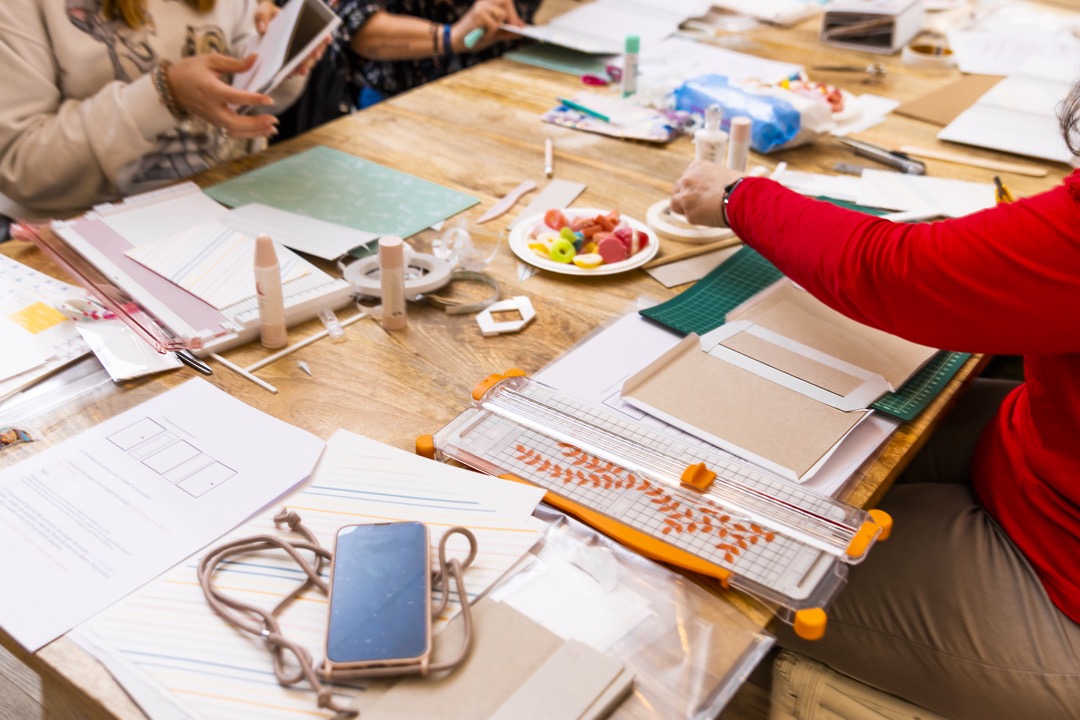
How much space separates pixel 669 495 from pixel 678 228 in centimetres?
60

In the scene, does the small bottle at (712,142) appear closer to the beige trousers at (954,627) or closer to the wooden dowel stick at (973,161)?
the wooden dowel stick at (973,161)

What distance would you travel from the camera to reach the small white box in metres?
2.15

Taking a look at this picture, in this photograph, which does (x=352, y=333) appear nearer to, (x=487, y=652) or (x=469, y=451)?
(x=469, y=451)

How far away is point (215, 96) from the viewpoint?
141 centimetres

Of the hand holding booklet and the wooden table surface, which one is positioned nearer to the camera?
the wooden table surface

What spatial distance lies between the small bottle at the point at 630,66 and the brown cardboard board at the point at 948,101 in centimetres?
54

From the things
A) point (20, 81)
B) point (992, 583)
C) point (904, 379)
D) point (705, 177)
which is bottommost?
point (992, 583)

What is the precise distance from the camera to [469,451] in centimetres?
93

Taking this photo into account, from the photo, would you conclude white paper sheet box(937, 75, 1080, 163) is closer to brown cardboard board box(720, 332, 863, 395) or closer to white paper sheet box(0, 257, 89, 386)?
brown cardboard board box(720, 332, 863, 395)

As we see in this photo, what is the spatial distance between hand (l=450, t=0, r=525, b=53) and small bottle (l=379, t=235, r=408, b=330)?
112cm

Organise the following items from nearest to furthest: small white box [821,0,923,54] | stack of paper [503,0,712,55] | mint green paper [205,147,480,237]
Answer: mint green paper [205,147,480,237]
stack of paper [503,0,712,55]
small white box [821,0,923,54]

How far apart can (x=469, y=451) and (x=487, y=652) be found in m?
0.26

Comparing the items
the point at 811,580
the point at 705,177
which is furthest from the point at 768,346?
the point at 811,580

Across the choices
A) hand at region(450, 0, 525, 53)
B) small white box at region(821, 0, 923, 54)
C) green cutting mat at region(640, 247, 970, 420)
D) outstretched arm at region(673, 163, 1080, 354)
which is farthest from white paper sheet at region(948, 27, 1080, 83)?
outstretched arm at region(673, 163, 1080, 354)
